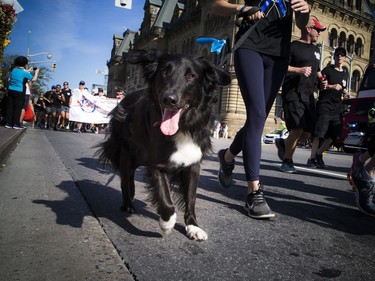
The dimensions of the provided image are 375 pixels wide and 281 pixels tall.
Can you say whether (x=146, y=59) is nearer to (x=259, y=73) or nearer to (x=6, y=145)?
(x=259, y=73)

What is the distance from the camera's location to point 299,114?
4840 mm

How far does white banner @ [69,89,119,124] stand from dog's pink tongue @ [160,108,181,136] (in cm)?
1356

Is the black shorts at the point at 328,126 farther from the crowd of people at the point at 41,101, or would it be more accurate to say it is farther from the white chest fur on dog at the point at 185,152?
the crowd of people at the point at 41,101

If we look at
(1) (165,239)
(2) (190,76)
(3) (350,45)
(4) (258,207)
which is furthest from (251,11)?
(3) (350,45)

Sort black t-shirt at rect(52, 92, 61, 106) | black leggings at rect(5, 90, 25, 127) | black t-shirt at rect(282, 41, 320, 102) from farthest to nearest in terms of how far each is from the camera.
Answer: black t-shirt at rect(52, 92, 61, 106), black leggings at rect(5, 90, 25, 127), black t-shirt at rect(282, 41, 320, 102)

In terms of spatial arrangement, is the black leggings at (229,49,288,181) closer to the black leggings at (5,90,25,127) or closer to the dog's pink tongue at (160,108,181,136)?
the dog's pink tongue at (160,108,181,136)

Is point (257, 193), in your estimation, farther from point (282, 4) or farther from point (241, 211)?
point (282, 4)

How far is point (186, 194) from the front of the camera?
7.27ft

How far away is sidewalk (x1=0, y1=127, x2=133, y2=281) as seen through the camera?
140cm

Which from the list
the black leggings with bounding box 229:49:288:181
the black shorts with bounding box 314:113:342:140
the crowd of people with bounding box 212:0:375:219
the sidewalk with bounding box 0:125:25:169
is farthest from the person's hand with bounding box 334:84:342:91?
the sidewalk with bounding box 0:125:25:169

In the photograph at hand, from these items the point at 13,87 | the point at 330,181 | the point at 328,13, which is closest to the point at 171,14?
the point at 328,13

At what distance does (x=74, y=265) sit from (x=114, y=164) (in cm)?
151

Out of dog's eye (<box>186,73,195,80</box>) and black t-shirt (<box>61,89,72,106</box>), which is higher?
black t-shirt (<box>61,89,72,106</box>)

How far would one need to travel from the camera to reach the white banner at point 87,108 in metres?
15.3
